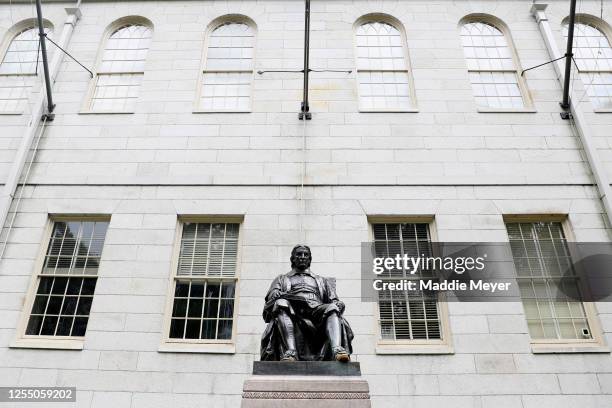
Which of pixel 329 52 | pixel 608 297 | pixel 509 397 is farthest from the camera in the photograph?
pixel 329 52

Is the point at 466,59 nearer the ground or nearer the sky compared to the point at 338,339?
nearer the sky

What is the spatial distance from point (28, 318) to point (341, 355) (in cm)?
572

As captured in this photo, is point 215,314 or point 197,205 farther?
point 197,205

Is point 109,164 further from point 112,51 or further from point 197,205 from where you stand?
point 112,51

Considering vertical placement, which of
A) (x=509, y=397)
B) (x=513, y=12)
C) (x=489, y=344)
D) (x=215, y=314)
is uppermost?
(x=513, y=12)

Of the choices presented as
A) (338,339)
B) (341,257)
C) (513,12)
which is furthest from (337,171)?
(513,12)

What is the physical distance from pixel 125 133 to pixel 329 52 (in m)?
4.74

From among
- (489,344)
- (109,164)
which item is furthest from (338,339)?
(109,164)

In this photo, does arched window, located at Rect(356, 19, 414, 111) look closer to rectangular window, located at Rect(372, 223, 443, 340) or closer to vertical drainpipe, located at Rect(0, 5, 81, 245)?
rectangular window, located at Rect(372, 223, 443, 340)

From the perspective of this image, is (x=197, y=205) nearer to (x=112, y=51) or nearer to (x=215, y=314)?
(x=215, y=314)

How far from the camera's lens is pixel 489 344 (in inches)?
291

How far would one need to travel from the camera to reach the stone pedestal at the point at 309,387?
4.83m

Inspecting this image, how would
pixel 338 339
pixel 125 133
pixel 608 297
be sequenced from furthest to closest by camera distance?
1. pixel 125 133
2. pixel 608 297
3. pixel 338 339

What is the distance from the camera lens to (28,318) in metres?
7.82
